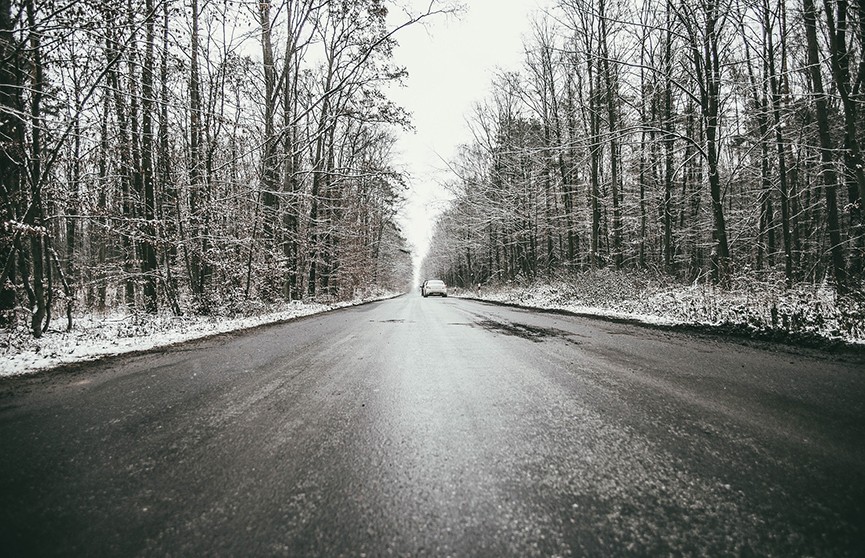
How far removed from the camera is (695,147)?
1010cm

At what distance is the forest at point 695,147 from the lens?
8.23m

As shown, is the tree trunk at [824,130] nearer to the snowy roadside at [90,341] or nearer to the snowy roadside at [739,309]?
the snowy roadside at [739,309]

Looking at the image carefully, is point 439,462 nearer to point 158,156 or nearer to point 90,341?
point 90,341

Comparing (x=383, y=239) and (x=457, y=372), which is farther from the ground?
(x=383, y=239)

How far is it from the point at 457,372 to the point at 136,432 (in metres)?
2.45

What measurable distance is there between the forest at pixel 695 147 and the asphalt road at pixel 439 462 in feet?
17.4

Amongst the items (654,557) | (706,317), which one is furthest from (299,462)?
(706,317)

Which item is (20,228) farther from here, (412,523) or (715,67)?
(715,67)

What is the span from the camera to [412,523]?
126 centimetres

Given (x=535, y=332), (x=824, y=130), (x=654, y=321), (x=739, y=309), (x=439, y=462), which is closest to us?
(x=439, y=462)

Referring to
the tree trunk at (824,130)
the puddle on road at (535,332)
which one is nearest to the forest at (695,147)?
the tree trunk at (824,130)

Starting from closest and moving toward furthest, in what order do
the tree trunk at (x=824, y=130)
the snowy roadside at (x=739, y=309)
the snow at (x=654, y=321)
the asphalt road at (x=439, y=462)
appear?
the asphalt road at (x=439, y=462), the snow at (x=654, y=321), the snowy roadside at (x=739, y=309), the tree trunk at (x=824, y=130)

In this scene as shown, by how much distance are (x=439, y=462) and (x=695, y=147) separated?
40.1 ft

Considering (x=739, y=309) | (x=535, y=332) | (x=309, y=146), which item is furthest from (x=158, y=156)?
(x=739, y=309)
